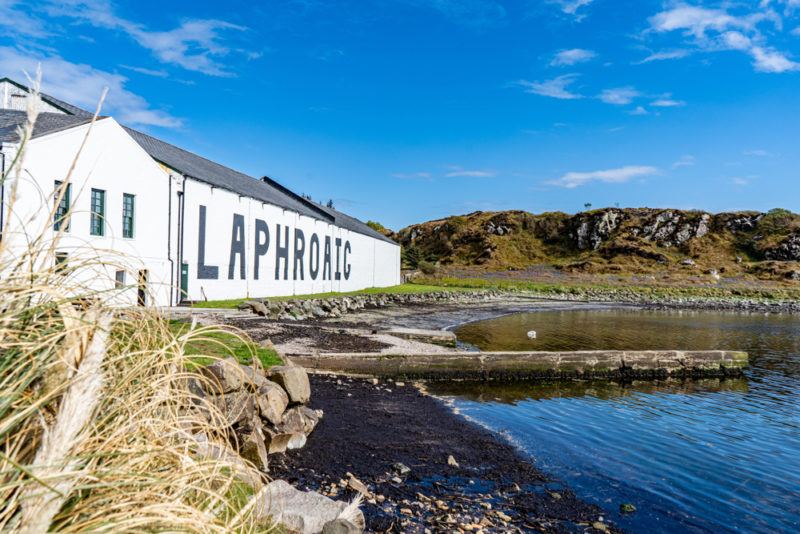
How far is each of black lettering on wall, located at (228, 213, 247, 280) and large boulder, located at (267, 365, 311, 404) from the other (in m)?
19.7

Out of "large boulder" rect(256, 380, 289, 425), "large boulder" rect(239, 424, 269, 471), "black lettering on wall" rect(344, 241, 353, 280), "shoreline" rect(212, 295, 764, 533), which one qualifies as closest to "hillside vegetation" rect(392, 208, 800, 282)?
"black lettering on wall" rect(344, 241, 353, 280)

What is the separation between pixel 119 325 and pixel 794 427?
48.0 ft

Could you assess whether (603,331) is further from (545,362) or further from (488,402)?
(488,402)

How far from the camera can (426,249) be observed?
124750mm

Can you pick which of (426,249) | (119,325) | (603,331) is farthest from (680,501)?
(426,249)

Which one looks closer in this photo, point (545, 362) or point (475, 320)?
point (545, 362)

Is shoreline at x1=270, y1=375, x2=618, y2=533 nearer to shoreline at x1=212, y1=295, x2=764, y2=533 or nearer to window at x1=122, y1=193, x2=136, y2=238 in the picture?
shoreline at x1=212, y1=295, x2=764, y2=533

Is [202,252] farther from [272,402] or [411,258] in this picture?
[411,258]

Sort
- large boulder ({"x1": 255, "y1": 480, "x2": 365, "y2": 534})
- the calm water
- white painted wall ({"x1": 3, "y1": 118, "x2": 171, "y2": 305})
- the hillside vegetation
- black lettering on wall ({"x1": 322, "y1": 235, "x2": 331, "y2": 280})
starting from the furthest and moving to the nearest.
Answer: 1. the hillside vegetation
2. black lettering on wall ({"x1": 322, "y1": 235, "x2": 331, "y2": 280})
3. white painted wall ({"x1": 3, "y1": 118, "x2": 171, "y2": 305})
4. the calm water
5. large boulder ({"x1": 255, "y1": 480, "x2": 365, "y2": 534})

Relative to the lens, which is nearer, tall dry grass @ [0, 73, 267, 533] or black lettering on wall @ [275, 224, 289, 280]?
tall dry grass @ [0, 73, 267, 533]

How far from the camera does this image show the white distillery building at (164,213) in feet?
59.9

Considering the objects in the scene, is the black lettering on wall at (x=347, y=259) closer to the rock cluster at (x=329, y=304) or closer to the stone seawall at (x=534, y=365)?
the rock cluster at (x=329, y=304)

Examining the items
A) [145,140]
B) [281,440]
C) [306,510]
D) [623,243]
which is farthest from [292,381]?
[623,243]

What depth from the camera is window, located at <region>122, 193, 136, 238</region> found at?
21645 millimetres
